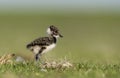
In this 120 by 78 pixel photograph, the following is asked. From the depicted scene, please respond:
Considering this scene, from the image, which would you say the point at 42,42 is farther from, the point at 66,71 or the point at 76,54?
the point at 76,54

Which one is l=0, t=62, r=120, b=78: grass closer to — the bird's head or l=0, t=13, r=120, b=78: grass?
l=0, t=13, r=120, b=78: grass

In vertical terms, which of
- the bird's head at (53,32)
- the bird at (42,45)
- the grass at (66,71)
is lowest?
the grass at (66,71)

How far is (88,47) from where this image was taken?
80.7 feet

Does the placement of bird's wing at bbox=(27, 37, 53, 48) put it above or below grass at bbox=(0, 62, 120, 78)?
above

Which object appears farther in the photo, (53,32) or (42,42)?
(53,32)

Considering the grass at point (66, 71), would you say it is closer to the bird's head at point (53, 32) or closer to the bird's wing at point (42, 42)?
the bird's wing at point (42, 42)

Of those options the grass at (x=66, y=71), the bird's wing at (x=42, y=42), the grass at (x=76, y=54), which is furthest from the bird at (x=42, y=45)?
the grass at (x=66, y=71)

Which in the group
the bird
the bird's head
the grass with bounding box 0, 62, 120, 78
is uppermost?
the bird's head

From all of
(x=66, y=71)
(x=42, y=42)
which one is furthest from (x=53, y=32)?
(x=66, y=71)

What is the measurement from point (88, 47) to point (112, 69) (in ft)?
33.6

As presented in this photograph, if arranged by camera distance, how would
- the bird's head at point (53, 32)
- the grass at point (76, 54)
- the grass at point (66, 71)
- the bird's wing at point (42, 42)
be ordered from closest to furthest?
1. the grass at point (66, 71)
2. the grass at point (76, 54)
3. the bird's wing at point (42, 42)
4. the bird's head at point (53, 32)

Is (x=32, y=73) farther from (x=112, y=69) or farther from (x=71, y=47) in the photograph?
(x=71, y=47)

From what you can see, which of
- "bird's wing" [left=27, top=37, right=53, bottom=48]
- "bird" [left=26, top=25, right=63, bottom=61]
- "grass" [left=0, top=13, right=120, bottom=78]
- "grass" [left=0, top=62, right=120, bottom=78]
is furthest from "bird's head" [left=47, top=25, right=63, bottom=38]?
"grass" [left=0, top=62, right=120, bottom=78]

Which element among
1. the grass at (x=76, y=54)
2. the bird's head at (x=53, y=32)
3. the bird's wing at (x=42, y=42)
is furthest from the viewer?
the bird's head at (x=53, y=32)
